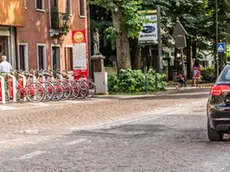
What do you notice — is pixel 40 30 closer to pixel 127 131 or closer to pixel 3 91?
pixel 3 91

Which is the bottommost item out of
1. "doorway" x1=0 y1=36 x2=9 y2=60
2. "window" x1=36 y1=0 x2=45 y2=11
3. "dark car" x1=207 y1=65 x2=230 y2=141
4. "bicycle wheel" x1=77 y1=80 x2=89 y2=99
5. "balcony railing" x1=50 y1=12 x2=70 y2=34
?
"bicycle wheel" x1=77 y1=80 x2=89 y2=99

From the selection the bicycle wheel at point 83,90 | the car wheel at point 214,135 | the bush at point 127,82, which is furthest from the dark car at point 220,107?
the bush at point 127,82

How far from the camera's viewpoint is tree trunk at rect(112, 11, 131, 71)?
29.7 m

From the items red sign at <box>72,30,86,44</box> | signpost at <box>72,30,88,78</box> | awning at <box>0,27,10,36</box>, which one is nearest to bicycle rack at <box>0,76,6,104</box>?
signpost at <box>72,30,88,78</box>

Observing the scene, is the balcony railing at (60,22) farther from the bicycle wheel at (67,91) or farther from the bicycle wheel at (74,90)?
the bicycle wheel at (67,91)

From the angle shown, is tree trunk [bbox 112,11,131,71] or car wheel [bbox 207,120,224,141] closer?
car wheel [bbox 207,120,224,141]

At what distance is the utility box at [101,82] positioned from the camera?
27234 mm

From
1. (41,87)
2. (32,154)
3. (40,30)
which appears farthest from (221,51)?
(32,154)

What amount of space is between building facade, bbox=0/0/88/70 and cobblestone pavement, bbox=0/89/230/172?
1278 cm

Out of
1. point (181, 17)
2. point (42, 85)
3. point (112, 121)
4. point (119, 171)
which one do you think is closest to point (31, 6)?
point (42, 85)

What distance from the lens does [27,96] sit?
74.6ft

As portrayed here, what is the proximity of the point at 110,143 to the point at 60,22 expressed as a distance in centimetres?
2382

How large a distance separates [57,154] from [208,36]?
3842 centimetres

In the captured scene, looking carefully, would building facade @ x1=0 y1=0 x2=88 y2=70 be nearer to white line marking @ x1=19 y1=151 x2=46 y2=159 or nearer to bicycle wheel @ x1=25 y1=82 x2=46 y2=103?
bicycle wheel @ x1=25 y1=82 x2=46 y2=103
